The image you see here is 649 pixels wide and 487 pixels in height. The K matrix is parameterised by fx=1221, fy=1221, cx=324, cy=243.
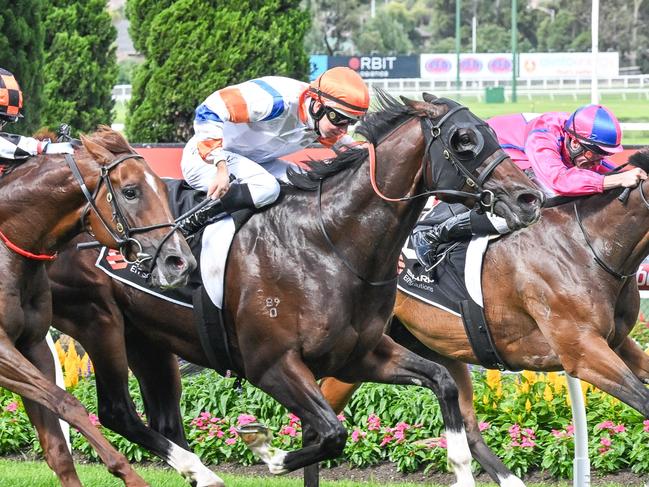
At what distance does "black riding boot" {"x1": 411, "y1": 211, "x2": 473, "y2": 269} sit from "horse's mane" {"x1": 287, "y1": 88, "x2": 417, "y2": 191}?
123cm

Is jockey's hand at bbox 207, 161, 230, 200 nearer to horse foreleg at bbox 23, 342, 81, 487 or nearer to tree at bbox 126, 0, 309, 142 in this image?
horse foreleg at bbox 23, 342, 81, 487

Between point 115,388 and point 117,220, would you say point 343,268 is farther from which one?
point 115,388

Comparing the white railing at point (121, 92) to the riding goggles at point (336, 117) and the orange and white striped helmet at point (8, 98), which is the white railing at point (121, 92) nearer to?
the orange and white striped helmet at point (8, 98)

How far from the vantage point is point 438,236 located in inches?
262

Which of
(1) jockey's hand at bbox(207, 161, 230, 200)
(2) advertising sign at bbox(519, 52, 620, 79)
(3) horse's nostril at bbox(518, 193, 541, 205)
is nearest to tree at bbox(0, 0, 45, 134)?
(1) jockey's hand at bbox(207, 161, 230, 200)

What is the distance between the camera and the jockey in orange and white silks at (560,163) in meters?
6.14

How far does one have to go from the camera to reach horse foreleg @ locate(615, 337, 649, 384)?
6.41m

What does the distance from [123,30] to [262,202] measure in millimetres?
74529

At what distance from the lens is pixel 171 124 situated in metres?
13.6

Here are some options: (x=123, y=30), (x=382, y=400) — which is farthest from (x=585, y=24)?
(x=382, y=400)

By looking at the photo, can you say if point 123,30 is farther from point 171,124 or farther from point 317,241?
point 317,241

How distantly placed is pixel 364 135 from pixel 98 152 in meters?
1.16

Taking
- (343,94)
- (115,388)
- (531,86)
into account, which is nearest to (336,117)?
(343,94)

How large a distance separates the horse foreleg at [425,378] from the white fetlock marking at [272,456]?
44cm
